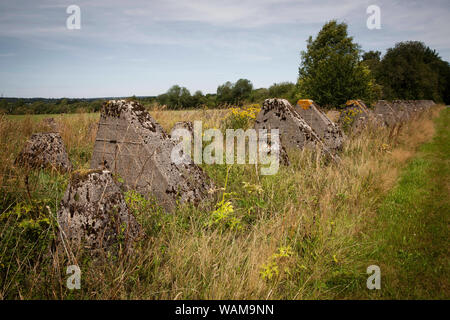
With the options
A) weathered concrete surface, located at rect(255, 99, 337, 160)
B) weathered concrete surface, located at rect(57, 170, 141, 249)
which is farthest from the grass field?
weathered concrete surface, located at rect(255, 99, 337, 160)

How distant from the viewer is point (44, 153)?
425cm

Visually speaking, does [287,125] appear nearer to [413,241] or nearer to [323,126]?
[323,126]

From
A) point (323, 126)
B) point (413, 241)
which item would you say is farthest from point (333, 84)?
point (413, 241)

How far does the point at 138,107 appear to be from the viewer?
11.3 feet

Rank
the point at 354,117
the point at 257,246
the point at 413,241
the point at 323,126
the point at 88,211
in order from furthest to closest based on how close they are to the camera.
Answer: the point at 354,117 → the point at 323,126 → the point at 413,241 → the point at 257,246 → the point at 88,211

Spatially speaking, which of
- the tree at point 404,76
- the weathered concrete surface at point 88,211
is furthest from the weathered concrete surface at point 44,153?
the tree at point 404,76

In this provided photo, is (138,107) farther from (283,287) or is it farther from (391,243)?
(391,243)

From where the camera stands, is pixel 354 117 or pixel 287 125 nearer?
pixel 287 125

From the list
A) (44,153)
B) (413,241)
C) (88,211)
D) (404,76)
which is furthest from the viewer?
(404,76)

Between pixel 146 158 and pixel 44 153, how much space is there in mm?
2380

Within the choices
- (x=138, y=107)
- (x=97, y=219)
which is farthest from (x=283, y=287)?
(x=138, y=107)

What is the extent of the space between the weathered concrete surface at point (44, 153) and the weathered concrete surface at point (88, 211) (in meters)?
2.65

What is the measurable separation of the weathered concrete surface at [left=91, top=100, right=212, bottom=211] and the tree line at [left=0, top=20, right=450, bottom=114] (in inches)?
173

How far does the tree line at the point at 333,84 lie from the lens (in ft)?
34.6
